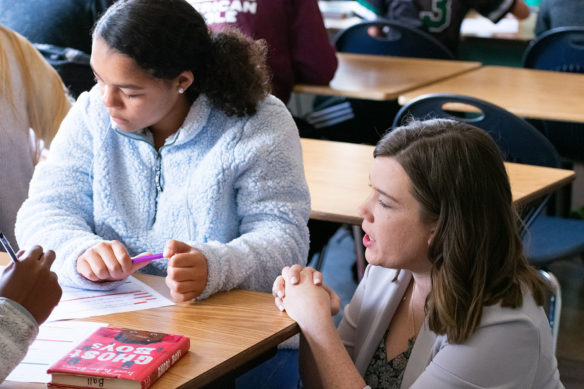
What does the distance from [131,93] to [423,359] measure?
714 millimetres

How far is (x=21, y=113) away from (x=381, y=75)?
1.95 meters

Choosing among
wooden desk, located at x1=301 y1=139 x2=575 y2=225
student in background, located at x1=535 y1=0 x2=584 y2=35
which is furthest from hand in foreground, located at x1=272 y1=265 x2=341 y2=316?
student in background, located at x1=535 y1=0 x2=584 y2=35

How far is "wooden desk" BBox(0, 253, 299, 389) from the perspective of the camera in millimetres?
1167

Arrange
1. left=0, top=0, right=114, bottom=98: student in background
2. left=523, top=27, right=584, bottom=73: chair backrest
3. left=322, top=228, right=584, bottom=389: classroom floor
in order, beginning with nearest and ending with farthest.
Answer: left=322, top=228, right=584, bottom=389: classroom floor, left=0, top=0, right=114, bottom=98: student in background, left=523, top=27, right=584, bottom=73: chair backrest

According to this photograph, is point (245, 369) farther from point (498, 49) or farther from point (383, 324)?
point (498, 49)

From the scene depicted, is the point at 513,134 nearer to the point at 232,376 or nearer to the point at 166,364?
the point at 232,376

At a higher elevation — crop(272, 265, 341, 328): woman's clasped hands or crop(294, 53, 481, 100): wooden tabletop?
crop(272, 265, 341, 328): woman's clasped hands

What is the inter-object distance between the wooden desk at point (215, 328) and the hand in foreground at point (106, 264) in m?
0.07

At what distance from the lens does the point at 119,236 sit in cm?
170

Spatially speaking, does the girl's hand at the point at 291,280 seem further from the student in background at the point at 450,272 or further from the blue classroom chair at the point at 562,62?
the blue classroom chair at the point at 562,62

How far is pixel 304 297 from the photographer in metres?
1.37

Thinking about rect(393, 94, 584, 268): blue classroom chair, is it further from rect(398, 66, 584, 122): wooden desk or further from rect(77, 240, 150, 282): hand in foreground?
rect(77, 240, 150, 282): hand in foreground

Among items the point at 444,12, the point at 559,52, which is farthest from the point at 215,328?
the point at 444,12

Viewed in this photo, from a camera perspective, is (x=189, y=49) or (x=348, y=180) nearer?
(x=189, y=49)
